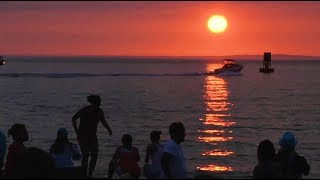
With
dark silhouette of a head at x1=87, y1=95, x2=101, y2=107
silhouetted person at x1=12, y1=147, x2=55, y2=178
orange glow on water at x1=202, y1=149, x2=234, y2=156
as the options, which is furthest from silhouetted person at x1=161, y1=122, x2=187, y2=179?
orange glow on water at x1=202, y1=149, x2=234, y2=156

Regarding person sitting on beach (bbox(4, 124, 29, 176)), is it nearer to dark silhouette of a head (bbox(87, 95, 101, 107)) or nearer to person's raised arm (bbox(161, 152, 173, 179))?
dark silhouette of a head (bbox(87, 95, 101, 107))

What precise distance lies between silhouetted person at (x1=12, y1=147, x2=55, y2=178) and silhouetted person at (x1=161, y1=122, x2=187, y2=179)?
5.37 ft

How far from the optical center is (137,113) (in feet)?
128

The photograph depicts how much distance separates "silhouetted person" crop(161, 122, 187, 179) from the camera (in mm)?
8312

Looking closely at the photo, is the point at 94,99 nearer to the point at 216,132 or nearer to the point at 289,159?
the point at 289,159

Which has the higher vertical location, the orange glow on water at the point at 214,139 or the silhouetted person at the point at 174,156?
the orange glow on water at the point at 214,139

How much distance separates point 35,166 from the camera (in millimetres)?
7207

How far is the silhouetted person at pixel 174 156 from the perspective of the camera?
831 cm

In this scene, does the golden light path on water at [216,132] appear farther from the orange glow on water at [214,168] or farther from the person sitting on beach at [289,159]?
the person sitting on beach at [289,159]

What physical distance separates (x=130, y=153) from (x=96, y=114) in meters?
1.60

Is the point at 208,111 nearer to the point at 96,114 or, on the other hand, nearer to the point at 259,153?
the point at 96,114

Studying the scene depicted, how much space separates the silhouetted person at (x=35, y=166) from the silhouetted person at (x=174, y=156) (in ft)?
5.37

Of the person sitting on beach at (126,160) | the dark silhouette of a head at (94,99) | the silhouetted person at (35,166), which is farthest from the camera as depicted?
the dark silhouette of a head at (94,99)

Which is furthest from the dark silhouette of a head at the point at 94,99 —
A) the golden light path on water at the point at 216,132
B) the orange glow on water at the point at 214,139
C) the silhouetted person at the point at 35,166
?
the orange glow on water at the point at 214,139
